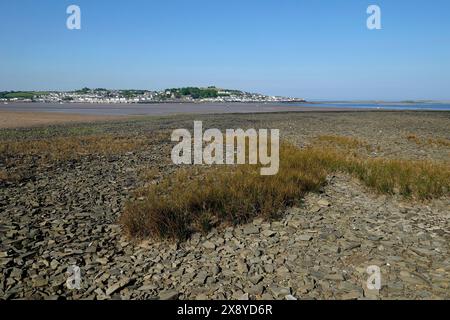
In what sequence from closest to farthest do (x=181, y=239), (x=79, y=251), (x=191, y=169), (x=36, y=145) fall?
(x=79, y=251)
(x=181, y=239)
(x=191, y=169)
(x=36, y=145)

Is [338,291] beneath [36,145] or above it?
beneath

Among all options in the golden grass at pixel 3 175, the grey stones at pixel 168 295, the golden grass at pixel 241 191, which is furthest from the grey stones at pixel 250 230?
the golden grass at pixel 3 175

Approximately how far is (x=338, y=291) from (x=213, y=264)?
244 cm

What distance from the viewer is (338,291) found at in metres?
5.78

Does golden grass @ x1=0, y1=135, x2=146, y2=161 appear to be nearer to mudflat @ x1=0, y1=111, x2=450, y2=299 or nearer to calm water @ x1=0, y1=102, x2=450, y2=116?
mudflat @ x1=0, y1=111, x2=450, y2=299

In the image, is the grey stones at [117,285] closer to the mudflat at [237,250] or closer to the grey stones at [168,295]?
the mudflat at [237,250]

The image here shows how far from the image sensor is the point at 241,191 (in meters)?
10.2

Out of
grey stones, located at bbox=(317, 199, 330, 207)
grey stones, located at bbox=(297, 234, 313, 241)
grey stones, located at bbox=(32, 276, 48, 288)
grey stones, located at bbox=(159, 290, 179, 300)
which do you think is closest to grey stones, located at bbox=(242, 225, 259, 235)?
grey stones, located at bbox=(297, 234, 313, 241)

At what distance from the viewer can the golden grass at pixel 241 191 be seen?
8570mm

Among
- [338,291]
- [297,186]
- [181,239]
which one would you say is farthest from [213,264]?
[297,186]

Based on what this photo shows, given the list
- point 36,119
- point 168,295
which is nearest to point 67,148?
point 168,295

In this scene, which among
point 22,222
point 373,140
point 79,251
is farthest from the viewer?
point 373,140
